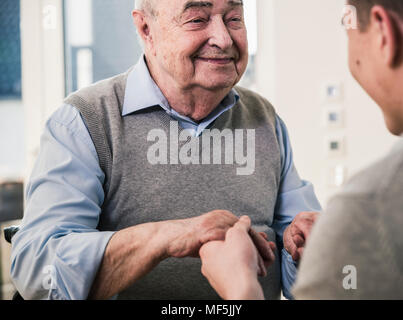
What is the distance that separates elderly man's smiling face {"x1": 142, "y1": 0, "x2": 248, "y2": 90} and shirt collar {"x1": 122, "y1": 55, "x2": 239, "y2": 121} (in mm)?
58

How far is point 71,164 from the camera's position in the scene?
83 cm

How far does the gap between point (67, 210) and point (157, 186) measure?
203 millimetres

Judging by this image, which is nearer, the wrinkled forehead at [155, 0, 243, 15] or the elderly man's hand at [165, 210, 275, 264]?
the elderly man's hand at [165, 210, 275, 264]

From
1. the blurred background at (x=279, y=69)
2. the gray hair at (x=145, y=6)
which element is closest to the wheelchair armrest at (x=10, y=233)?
the gray hair at (x=145, y=6)

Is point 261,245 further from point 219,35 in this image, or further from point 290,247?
point 219,35

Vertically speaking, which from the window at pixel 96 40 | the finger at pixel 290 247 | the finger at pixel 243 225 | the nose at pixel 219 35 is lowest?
the finger at pixel 290 247

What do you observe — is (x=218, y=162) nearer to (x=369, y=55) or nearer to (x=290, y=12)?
(x=369, y=55)

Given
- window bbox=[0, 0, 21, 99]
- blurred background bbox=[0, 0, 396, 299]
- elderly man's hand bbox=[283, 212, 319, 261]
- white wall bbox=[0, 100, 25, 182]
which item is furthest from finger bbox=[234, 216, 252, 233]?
window bbox=[0, 0, 21, 99]

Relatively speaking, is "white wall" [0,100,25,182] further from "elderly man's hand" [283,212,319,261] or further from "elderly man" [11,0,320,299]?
"elderly man's hand" [283,212,319,261]

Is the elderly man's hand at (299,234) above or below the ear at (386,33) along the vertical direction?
below

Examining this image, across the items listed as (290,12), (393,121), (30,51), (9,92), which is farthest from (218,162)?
(9,92)

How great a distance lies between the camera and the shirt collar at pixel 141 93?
943 mm

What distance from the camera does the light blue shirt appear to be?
71 cm

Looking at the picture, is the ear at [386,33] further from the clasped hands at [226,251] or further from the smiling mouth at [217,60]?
the smiling mouth at [217,60]
